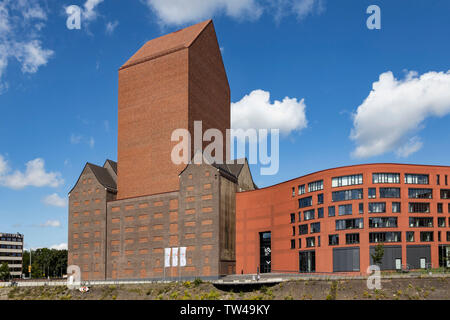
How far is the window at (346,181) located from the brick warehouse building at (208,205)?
7.3 inches

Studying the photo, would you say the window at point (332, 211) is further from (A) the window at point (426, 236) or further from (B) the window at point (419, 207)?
(A) the window at point (426, 236)

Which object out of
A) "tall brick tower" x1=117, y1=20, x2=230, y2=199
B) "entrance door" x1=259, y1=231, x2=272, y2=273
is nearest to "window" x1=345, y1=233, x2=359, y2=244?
"entrance door" x1=259, y1=231, x2=272, y2=273

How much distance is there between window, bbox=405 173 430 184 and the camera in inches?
3703

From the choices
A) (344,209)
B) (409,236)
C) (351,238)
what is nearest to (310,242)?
(351,238)

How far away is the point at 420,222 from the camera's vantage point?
92.9 metres

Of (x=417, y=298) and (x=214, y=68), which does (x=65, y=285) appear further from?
(x=417, y=298)

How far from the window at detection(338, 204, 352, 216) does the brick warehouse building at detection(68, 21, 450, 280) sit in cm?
19

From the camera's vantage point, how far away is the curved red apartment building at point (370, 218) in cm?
9088

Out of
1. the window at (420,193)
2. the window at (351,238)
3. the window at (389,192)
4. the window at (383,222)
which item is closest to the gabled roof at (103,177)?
the window at (351,238)

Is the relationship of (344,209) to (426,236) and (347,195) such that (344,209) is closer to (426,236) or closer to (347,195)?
(347,195)

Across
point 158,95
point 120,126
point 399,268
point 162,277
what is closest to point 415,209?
point 399,268

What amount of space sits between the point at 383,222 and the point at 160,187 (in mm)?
46878

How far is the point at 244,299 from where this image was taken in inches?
3012

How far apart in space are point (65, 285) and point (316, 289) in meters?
57.8
